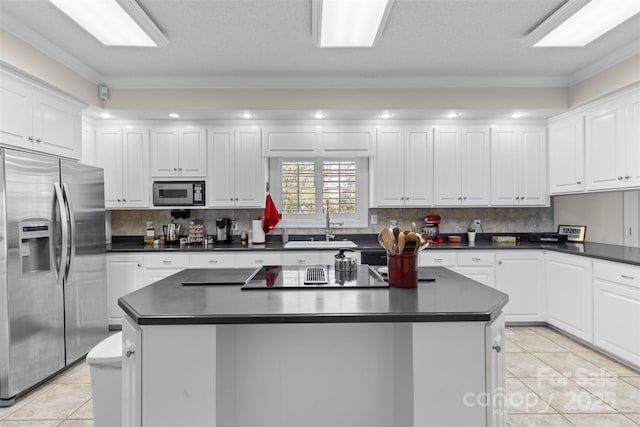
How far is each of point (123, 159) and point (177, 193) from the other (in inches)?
29.2

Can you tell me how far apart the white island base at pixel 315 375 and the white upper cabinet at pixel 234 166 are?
2.59 metres

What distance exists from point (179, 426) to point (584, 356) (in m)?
3.44

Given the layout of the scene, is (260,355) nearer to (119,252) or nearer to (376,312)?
(376,312)

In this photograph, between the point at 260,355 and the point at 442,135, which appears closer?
the point at 260,355

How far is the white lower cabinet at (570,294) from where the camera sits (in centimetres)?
326

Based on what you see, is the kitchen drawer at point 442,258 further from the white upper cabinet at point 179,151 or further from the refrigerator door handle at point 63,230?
the refrigerator door handle at point 63,230

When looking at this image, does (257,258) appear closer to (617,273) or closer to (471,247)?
(471,247)

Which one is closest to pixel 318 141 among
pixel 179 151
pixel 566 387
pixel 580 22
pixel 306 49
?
pixel 306 49

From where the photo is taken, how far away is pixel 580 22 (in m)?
2.60

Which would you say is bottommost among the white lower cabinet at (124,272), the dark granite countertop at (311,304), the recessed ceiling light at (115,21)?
the white lower cabinet at (124,272)

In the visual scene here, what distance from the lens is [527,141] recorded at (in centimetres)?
414

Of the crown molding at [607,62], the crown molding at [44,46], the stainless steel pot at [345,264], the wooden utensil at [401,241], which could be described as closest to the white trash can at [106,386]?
the stainless steel pot at [345,264]

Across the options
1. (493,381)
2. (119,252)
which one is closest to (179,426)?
(493,381)

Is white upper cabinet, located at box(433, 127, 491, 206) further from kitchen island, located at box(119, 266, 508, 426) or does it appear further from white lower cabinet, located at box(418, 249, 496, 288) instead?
kitchen island, located at box(119, 266, 508, 426)
